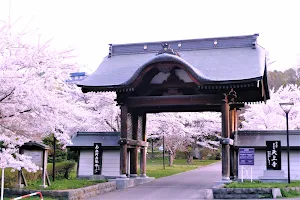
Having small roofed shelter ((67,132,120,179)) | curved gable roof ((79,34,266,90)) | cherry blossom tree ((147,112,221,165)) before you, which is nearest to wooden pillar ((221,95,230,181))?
curved gable roof ((79,34,266,90))

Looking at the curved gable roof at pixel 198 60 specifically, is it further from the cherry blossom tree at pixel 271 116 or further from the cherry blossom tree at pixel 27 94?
the cherry blossom tree at pixel 271 116

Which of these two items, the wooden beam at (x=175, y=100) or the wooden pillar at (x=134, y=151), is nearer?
the wooden beam at (x=175, y=100)

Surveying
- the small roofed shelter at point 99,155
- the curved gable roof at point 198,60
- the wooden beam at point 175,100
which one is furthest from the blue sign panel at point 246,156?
the small roofed shelter at point 99,155

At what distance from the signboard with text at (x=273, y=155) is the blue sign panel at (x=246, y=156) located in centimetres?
91

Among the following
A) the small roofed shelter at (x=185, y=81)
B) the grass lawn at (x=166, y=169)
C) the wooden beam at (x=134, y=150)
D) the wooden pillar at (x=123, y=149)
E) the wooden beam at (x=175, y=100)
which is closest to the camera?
the small roofed shelter at (x=185, y=81)

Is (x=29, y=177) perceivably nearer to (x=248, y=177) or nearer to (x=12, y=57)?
(x=12, y=57)

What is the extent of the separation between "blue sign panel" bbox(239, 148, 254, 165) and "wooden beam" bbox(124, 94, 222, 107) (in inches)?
89.6

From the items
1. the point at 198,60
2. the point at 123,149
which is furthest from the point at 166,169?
the point at 198,60

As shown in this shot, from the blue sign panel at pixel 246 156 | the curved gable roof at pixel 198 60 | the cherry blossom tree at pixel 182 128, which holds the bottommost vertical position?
the blue sign panel at pixel 246 156

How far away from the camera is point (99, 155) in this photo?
59.4ft

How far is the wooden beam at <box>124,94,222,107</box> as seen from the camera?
16.3 meters

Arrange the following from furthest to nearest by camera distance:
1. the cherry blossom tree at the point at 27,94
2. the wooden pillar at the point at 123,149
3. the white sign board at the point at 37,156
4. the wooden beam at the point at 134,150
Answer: the wooden beam at the point at 134,150
the wooden pillar at the point at 123,149
the white sign board at the point at 37,156
the cherry blossom tree at the point at 27,94

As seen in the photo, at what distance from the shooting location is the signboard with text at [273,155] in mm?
15758

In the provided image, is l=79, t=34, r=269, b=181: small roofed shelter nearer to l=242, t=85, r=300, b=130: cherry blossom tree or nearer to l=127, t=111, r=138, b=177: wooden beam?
l=127, t=111, r=138, b=177: wooden beam
